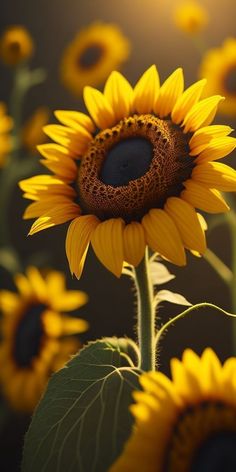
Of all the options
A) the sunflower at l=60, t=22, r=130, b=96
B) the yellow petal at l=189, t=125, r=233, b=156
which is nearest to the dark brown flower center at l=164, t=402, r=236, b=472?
the yellow petal at l=189, t=125, r=233, b=156

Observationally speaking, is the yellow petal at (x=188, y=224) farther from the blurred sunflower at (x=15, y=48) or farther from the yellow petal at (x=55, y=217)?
the blurred sunflower at (x=15, y=48)

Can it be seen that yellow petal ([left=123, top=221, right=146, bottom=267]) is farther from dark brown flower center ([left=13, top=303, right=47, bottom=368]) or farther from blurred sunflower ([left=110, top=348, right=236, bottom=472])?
Result: dark brown flower center ([left=13, top=303, right=47, bottom=368])

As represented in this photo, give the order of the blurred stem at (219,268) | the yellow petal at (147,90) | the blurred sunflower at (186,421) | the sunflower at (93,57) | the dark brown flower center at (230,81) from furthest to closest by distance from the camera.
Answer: the sunflower at (93,57) < the dark brown flower center at (230,81) < the blurred stem at (219,268) < the yellow petal at (147,90) < the blurred sunflower at (186,421)

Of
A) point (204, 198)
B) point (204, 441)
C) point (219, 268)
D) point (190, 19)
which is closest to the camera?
point (204, 441)

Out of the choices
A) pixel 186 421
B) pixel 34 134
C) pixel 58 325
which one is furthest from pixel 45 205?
pixel 34 134

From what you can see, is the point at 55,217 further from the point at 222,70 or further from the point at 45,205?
the point at 222,70

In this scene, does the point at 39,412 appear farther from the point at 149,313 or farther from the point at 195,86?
the point at 195,86

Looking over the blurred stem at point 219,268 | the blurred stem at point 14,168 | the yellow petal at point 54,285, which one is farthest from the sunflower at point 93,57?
the blurred stem at point 219,268
